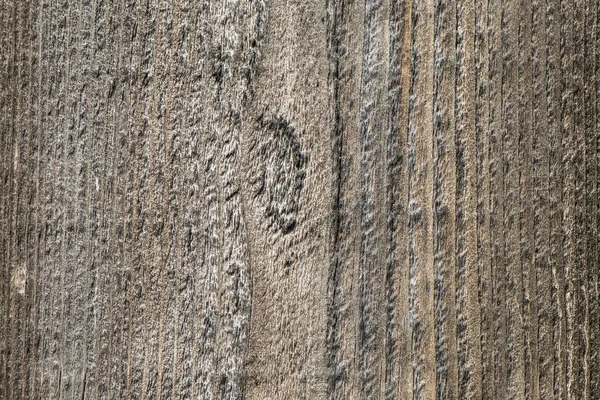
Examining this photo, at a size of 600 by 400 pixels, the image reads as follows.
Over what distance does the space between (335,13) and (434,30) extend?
12 cm

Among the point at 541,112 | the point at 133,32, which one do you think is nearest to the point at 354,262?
the point at 541,112

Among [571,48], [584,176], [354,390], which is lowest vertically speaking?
[354,390]

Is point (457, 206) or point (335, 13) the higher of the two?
point (335, 13)

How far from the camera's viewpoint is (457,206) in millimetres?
849

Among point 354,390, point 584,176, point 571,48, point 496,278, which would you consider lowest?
point 354,390

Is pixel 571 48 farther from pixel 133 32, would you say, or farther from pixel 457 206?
pixel 133 32

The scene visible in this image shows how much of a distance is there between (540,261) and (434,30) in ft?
0.96

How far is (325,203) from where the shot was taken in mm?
860

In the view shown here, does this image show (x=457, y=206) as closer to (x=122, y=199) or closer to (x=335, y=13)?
(x=335, y=13)

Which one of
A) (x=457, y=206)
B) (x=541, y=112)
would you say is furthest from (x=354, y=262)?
(x=541, y=112)

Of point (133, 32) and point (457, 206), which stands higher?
point (133, 32)

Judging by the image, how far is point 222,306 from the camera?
87 centimetres

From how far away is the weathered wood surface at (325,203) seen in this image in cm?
84

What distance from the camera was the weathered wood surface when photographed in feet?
2.75
